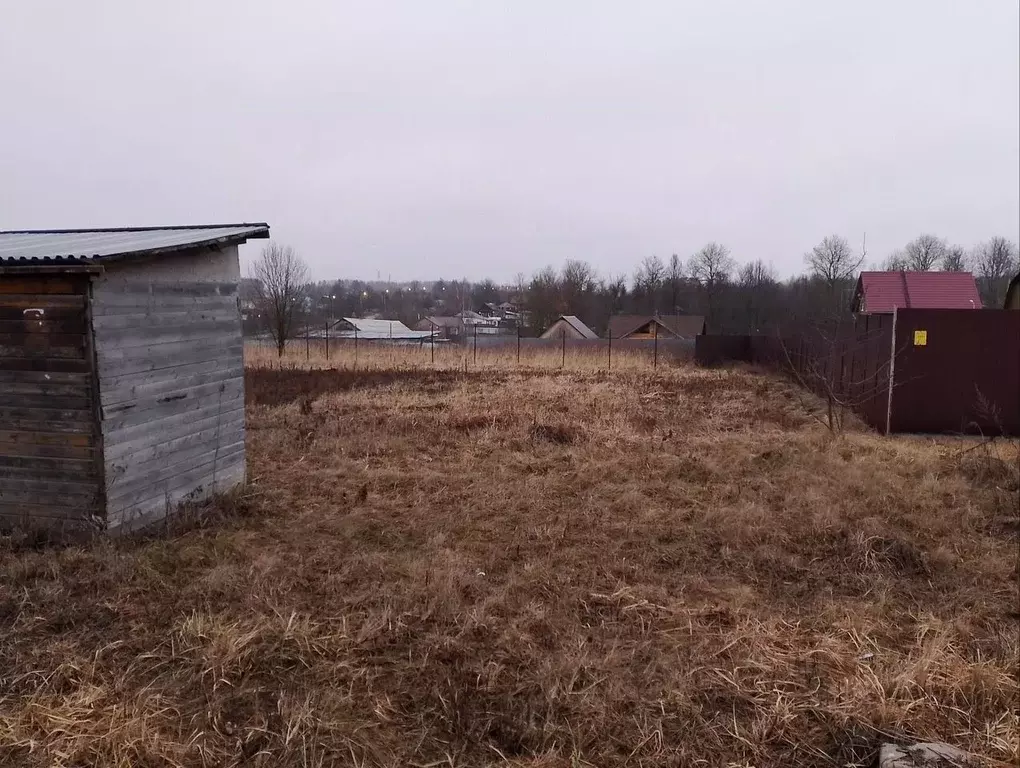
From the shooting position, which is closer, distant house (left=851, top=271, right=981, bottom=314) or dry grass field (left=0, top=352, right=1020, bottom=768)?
dry grass field (left=0, top=352, right=1020, bottom=768)

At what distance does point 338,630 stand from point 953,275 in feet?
67.8

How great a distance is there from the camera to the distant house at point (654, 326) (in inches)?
1620

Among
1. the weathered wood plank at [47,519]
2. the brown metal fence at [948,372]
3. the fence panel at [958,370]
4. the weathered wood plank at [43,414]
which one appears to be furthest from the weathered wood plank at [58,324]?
the fence panel at [958,370]

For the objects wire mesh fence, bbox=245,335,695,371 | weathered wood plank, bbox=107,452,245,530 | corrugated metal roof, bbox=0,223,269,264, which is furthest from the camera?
wire mesh fence, bbox=245,335,695,371

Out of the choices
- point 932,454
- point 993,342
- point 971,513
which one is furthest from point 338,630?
point 993,342

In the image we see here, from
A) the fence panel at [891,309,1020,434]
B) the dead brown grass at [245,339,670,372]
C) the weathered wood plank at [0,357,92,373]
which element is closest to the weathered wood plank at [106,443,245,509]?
the weathered wood plank at [0,357,92,373]

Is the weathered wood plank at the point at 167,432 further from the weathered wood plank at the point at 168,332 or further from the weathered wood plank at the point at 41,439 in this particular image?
the weathered wood plank at the point at 168,332

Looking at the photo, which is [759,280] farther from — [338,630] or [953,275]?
[338,630]

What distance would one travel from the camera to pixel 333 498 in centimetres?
674

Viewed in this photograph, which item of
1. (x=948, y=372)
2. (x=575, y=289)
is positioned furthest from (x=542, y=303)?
(x=948, y=372)

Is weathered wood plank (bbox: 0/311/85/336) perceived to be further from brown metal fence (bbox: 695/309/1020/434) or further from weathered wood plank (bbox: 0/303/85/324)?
brown metal fence (bbox: 695/309/1020/434)

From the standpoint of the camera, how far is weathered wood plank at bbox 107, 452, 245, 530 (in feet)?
16.9

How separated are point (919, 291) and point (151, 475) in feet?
67.2

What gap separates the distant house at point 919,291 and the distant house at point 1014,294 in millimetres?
701
